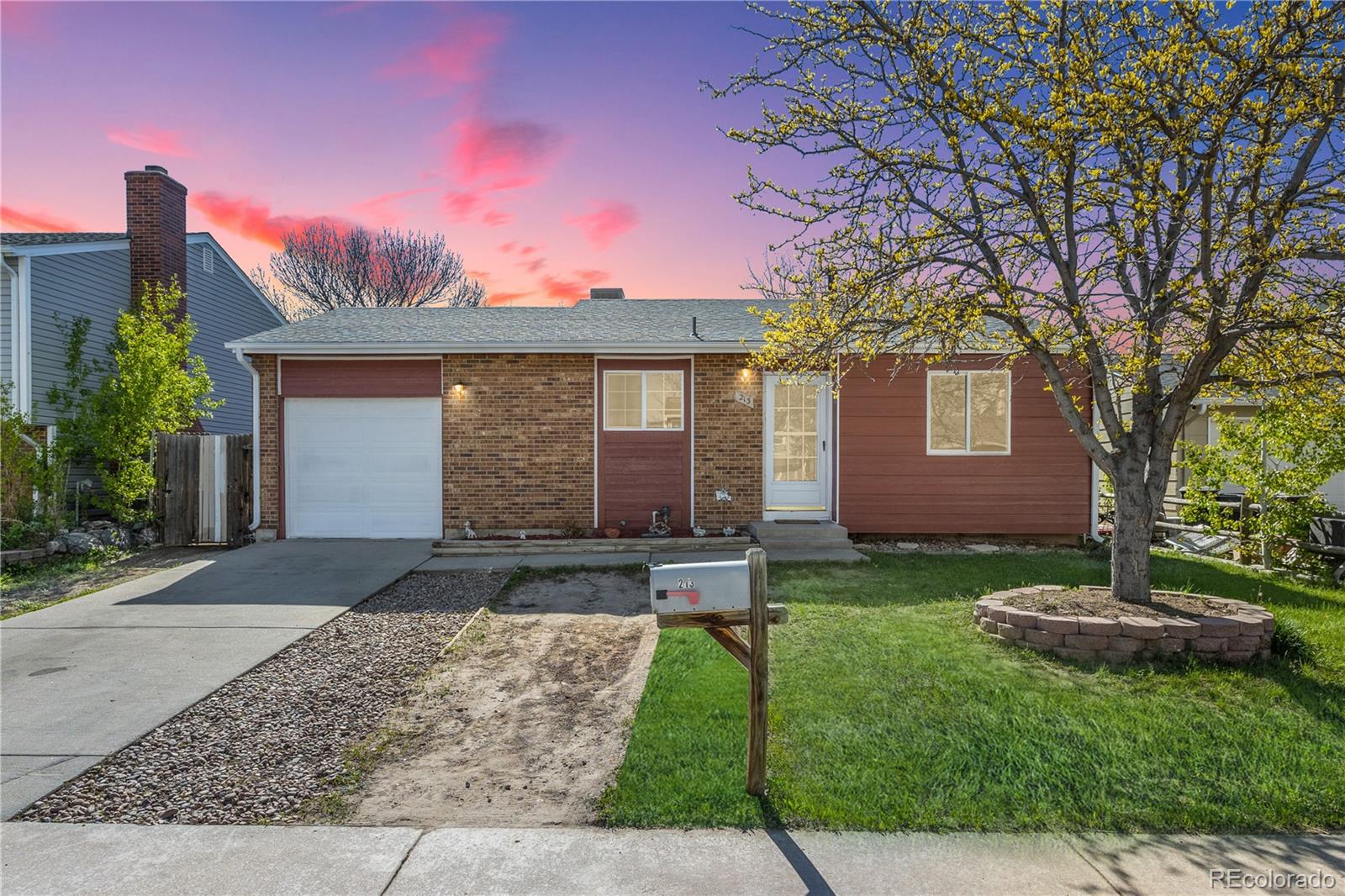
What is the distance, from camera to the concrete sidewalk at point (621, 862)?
252 cm

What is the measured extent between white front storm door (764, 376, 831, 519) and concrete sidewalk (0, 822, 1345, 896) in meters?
7.63

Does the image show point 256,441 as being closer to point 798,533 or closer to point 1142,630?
point 798,533

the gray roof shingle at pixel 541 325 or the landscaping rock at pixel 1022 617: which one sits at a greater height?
the gray roof shingle at pixel 541 325

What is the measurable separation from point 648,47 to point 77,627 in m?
8.72

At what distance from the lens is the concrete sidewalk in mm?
2521

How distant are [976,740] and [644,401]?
7438mm

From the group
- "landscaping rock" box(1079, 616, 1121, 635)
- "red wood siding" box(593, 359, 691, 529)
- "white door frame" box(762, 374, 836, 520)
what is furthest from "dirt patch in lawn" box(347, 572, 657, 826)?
"white door frame" box(762, 374, 836, 520)

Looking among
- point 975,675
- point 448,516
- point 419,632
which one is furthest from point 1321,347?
point 448,516

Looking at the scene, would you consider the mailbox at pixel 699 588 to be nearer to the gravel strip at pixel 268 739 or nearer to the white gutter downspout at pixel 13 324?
the gravel strip at pixel 268 739

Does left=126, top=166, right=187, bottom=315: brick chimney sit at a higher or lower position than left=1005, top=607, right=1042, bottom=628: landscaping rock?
higher

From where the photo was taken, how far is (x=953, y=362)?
9984 mm

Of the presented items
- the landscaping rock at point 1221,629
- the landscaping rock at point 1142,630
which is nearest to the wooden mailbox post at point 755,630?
the landscaping rock at point 1142,630

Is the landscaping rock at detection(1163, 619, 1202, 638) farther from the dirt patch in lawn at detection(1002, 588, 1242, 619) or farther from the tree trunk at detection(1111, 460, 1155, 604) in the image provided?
the tree trunk at detection(1111, 460, 1155, 604)

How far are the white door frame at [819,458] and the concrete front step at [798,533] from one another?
1.81 ft
